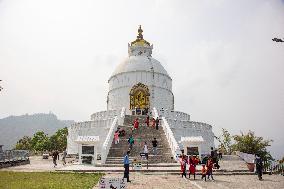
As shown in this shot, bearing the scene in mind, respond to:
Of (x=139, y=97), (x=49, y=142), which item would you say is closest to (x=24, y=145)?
(x=49, y=142)

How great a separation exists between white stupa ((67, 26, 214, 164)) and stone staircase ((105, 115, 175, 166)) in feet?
3.96

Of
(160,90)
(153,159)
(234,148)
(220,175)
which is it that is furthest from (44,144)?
(220,175)

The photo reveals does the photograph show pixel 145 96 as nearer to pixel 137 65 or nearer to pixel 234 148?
A: pixel 137 65

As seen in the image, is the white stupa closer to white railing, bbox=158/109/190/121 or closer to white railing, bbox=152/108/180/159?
white railing, bbox=158/109/190/121

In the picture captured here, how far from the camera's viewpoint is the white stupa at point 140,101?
33.2 m

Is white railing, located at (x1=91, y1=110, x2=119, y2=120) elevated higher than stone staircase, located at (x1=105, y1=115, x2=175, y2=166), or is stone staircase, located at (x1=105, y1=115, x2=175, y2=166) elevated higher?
white railing, located at (x1=91, y1=110, x2=119, y2=120)

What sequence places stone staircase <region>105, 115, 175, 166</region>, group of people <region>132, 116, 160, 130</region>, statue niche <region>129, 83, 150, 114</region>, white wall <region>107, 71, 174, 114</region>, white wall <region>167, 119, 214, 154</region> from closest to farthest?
stone staircase <region>105, 115, 175, 166</region>, group of people <region>132, 116, 160, 130</region>, white wall <region>167, 119, 214, 154</region>, statue niche <region>129, 83, 150, 114</region>, white wall <region>107, 71, 174, 114</region>

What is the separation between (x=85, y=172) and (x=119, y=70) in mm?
29935

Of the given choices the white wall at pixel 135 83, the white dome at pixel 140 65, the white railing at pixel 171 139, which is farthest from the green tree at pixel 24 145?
the white railing at pixel 171 139

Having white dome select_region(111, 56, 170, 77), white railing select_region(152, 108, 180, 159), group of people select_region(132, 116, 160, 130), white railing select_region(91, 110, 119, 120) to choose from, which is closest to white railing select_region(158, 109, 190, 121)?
group of people select_region(132, 116, 160, 130)

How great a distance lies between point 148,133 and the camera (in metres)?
30.5

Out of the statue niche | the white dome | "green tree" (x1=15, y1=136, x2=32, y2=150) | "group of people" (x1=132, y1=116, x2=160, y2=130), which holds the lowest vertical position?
"green tree" (x1=15, y1=136, x2=32, y2=150)

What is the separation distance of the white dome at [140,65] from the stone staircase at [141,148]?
A: 15.2 meters

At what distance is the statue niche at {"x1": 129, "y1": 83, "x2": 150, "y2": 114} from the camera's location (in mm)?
43906
